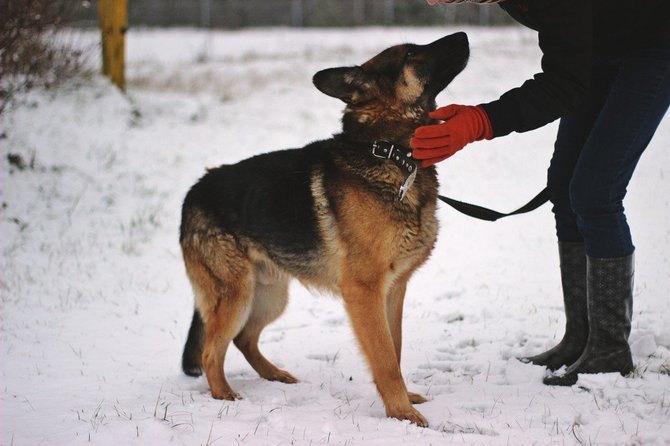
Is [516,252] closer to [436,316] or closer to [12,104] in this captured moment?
[436,316]

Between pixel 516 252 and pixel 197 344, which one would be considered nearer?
pixel 197 344

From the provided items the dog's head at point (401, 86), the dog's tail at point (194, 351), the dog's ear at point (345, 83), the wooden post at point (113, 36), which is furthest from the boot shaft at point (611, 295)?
the wooden post at point (113, 36)

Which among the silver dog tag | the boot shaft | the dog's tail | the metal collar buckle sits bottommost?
the dog's tail

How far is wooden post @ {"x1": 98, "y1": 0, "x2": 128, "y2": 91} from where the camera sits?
10250mm

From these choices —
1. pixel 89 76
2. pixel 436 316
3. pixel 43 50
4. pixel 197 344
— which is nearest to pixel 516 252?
pixel 436 316

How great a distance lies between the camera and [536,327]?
170 inches

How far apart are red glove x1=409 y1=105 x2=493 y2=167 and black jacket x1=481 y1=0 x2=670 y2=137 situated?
62 millimetres

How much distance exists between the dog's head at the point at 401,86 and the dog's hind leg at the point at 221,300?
3.53ft

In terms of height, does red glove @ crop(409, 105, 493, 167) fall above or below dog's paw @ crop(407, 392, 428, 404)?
above

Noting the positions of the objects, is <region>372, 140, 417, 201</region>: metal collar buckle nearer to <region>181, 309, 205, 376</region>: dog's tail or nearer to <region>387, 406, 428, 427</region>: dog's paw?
<region>387, 406, 428, 427</region>: dog's paw

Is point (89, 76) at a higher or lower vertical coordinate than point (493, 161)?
higher

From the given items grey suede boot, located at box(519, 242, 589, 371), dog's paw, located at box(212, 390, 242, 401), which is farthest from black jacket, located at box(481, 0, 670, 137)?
dog's paw, located at box(212, 390, 242, 401)

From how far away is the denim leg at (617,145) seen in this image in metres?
3.03

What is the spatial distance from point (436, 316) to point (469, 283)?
868 mm
